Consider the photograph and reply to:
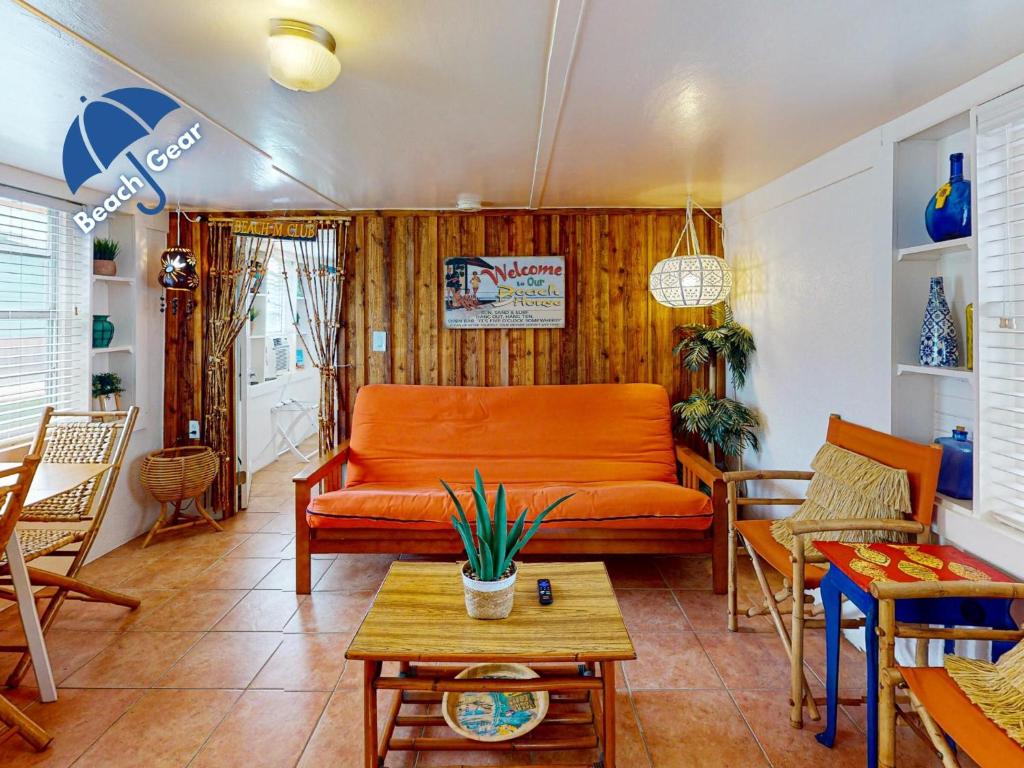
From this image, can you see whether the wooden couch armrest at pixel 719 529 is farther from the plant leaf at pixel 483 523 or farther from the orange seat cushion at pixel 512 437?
the plant leaf at pixel 483 523

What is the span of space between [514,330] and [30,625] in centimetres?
287

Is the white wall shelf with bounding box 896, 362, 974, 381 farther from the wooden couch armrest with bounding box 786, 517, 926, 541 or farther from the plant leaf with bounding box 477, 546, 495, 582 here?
the plant leaf with bounding box 477, 546, 495, 582

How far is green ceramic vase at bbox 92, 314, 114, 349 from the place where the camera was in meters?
3.47

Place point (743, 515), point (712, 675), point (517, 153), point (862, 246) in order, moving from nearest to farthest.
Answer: point (712, 675) < point (862, 246) < point (517, 153) < point (743, 515)

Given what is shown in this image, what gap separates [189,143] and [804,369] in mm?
3219

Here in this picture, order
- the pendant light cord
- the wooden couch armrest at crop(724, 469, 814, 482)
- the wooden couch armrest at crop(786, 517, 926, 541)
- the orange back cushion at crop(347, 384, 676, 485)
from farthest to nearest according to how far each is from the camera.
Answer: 1. the pendant light cord
2. the orange back cushion at crop(347, 384, 676, 485)
3. the wooden couch armrest at crop(724, 469, 814, 482)
4. the wooden couch armrest at crop(786, 517, 926, 541)

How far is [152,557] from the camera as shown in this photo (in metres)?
3.38

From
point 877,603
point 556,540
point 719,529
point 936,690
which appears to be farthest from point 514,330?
point 936,690

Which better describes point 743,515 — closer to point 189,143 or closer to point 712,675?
point 712,675

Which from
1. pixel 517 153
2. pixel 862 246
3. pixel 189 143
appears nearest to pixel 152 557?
pixel 189 143

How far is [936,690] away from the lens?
1320mm

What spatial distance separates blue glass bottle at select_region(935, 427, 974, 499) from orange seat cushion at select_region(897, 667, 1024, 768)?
36.6 inches

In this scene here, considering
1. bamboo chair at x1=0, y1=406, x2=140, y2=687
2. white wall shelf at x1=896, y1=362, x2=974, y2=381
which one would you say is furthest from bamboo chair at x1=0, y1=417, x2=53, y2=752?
white wall shelf at x1=896, y1=362, x2=974, y2=381

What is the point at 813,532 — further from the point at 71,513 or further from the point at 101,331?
the point at 101,331
